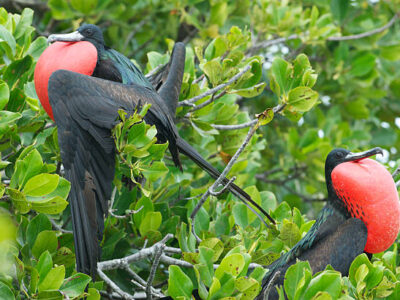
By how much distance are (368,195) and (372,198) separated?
20 millimetres

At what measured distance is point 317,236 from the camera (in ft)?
8.05

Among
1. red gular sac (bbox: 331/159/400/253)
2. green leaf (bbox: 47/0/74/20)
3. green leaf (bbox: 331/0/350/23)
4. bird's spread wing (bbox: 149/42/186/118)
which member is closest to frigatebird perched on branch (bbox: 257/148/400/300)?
red gular sac (bbox: 331/159/400/253)

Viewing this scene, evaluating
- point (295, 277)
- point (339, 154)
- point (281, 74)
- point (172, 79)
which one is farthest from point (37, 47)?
point (295, 277)

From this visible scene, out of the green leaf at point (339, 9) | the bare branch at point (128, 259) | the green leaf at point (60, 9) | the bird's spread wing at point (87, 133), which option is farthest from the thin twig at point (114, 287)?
the green leaf at point (339, 9)

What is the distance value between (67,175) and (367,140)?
2849 mm

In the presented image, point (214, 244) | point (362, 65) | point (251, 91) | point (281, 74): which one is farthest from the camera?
point (362, 65)

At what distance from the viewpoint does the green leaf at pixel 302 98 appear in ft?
8.52

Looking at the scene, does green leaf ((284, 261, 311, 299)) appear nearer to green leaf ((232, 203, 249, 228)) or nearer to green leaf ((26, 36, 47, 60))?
green leaf ((232, 203, 249, 228))

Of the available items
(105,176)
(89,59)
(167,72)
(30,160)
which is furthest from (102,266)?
(167,72)

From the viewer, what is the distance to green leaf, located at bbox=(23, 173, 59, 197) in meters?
1.99

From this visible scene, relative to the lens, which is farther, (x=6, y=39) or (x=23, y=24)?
(x=23, y=24)

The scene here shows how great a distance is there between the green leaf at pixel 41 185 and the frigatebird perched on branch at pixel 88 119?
0.65ft

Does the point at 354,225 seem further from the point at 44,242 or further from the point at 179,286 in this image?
the point at 44,242

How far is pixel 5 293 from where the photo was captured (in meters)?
1.84
